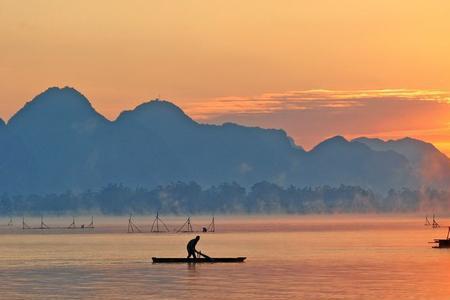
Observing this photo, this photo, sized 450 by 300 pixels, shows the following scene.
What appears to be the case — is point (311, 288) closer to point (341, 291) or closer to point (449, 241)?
point (341, 291)

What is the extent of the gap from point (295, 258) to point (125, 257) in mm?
17223

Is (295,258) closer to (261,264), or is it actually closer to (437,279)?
(261,264)

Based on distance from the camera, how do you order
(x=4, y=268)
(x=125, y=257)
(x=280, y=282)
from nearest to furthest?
(x=280, y=282) < (x=4, y=268) < (x=125, y=257)

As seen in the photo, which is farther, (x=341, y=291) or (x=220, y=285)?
(x=220, y=285)

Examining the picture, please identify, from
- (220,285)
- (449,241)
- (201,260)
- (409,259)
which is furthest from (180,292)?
(449,241)

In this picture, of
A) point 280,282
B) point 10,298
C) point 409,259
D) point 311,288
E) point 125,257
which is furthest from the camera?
point 125,257

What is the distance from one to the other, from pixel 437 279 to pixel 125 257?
145ft

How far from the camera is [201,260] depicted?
321ft

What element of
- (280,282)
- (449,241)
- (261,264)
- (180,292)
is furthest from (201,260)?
(449,241)

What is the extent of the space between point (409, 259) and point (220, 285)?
3556 cm

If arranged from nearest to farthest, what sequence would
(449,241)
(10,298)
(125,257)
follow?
(10,298) < (125,257) < (449,241)

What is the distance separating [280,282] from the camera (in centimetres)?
7550

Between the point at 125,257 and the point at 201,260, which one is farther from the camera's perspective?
the point at 125,257

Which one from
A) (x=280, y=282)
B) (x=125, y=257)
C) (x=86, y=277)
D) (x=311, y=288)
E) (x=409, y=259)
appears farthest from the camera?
(x=125, y=257)
